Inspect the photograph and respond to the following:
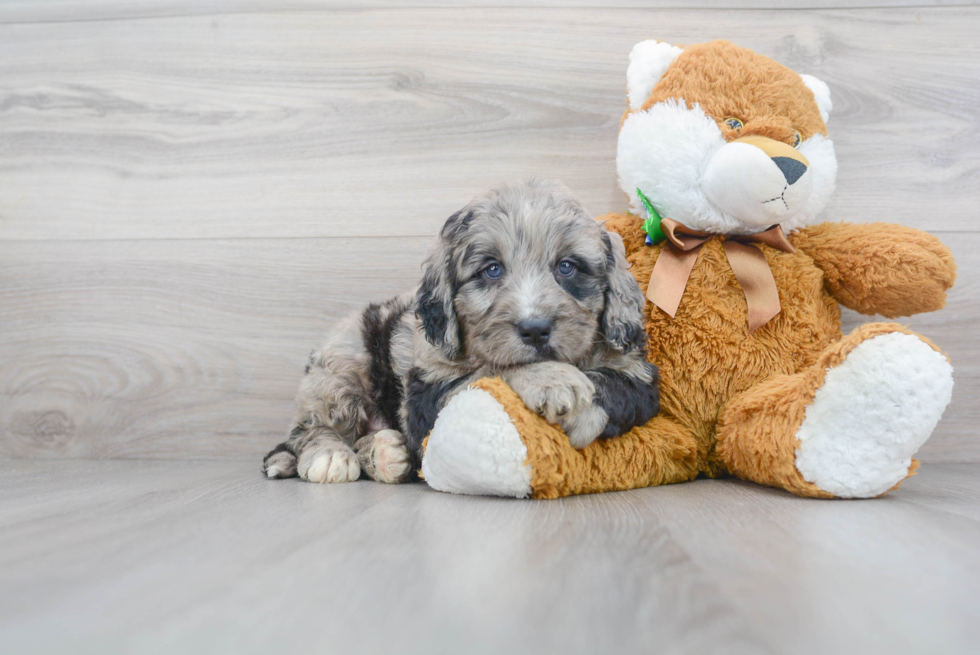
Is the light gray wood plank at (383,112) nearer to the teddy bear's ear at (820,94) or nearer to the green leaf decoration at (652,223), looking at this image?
the teddy bear's ear at (820,94)

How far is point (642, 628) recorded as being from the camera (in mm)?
843

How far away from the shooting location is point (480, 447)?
4.96 feet

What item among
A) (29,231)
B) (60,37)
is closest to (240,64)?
(60,37)

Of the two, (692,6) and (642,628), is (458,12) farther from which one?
(642,628)

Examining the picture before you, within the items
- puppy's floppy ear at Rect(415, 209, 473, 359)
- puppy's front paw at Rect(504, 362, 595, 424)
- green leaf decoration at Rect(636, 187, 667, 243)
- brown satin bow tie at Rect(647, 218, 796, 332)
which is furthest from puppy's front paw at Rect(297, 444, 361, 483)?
green leaf decoration at Rect(636, 187, 667, 243)

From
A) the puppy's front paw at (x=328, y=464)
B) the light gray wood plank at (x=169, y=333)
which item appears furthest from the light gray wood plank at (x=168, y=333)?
the puppy's front paw at (x=328, y=464)

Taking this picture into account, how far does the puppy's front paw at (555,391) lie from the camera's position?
5.00 ft

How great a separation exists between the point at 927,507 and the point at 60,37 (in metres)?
3.20

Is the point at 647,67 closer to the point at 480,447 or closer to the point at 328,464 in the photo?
the point at 480,447

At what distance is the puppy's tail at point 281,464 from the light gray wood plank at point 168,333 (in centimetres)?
40

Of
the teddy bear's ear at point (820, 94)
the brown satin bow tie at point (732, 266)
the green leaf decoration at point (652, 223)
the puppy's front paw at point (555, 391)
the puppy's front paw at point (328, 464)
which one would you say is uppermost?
the teddy bear's ear at point (820, 94)

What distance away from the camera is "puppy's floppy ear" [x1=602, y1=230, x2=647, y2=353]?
5.70 feet

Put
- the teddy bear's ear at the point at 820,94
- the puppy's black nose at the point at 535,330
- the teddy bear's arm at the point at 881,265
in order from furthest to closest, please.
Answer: the teddy bear's ear at the point at 820,94
the teddy bear's arm at the point at 881,265
the puppy's black nose at the point at 535,330

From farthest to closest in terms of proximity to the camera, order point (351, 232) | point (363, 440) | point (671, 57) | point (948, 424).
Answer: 1. point (351, 232)
2. point (948, 424)
3. point (363, 440)
4. point (671, 57)
